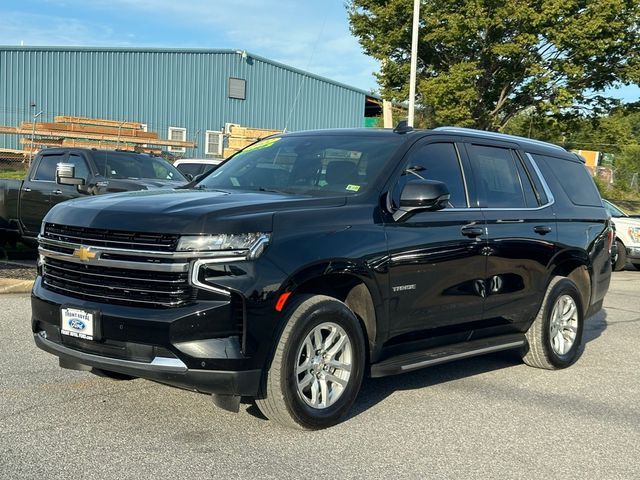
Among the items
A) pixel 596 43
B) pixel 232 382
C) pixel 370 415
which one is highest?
pixel 596 43

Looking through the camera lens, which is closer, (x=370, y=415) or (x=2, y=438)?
(x=2, y=438)

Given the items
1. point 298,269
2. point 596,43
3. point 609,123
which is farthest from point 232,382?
point 609,123

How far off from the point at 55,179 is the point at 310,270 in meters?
9.29

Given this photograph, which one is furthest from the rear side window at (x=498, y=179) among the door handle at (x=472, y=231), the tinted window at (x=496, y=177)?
the door handle at (x=472, y=231)

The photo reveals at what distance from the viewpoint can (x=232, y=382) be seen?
4129 millimetres

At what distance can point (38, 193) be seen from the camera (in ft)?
40.8

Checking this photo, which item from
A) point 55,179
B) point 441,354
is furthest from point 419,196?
point 55,179

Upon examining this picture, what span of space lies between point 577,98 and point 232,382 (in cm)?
2451

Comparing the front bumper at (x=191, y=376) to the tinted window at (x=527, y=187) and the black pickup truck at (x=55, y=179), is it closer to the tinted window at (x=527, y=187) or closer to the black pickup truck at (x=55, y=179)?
the tinted window at (x=527, y=187)

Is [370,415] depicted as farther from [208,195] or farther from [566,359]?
[566,359]

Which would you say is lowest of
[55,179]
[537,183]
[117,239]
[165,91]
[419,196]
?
[117,239]

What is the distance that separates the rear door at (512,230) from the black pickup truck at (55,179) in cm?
656

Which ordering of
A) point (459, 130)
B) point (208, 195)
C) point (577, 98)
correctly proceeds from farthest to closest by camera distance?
1. point (577, 98)
2. point (459, 130)
3. point (208, 195)

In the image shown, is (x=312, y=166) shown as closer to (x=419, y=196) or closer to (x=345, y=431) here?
(x=419, y=196)
